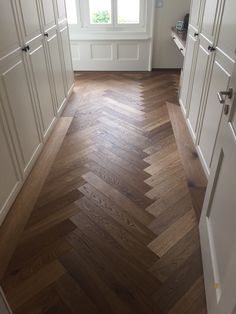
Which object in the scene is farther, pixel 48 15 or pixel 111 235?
pixel 48 15

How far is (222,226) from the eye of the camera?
119 centimetres

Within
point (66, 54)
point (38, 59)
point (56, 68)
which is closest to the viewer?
point (38, 59)

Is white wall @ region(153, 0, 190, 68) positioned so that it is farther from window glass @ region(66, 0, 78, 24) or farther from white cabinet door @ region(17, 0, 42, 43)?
white cabinet door @ region(17, 0, 42, 43)

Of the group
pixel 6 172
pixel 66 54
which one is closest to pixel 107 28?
pixel 66 54

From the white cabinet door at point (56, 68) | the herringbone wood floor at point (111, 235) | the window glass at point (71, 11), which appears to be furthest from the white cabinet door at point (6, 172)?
the window glass at point (71, 11)

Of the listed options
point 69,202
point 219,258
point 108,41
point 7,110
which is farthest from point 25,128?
point 108,41

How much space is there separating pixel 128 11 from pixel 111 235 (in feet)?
13.3

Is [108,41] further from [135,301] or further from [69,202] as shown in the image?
[135,301]

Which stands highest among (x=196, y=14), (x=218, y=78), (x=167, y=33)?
(x=196, y=14)

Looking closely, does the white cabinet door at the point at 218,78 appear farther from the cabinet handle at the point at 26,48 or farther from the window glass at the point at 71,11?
the window glass at the point at 71,11

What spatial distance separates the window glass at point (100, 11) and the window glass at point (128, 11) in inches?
7.3

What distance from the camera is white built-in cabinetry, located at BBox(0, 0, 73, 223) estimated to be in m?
1.79

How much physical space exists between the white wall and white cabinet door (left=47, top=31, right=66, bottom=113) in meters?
2.15

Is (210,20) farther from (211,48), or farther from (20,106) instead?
(20,106)
